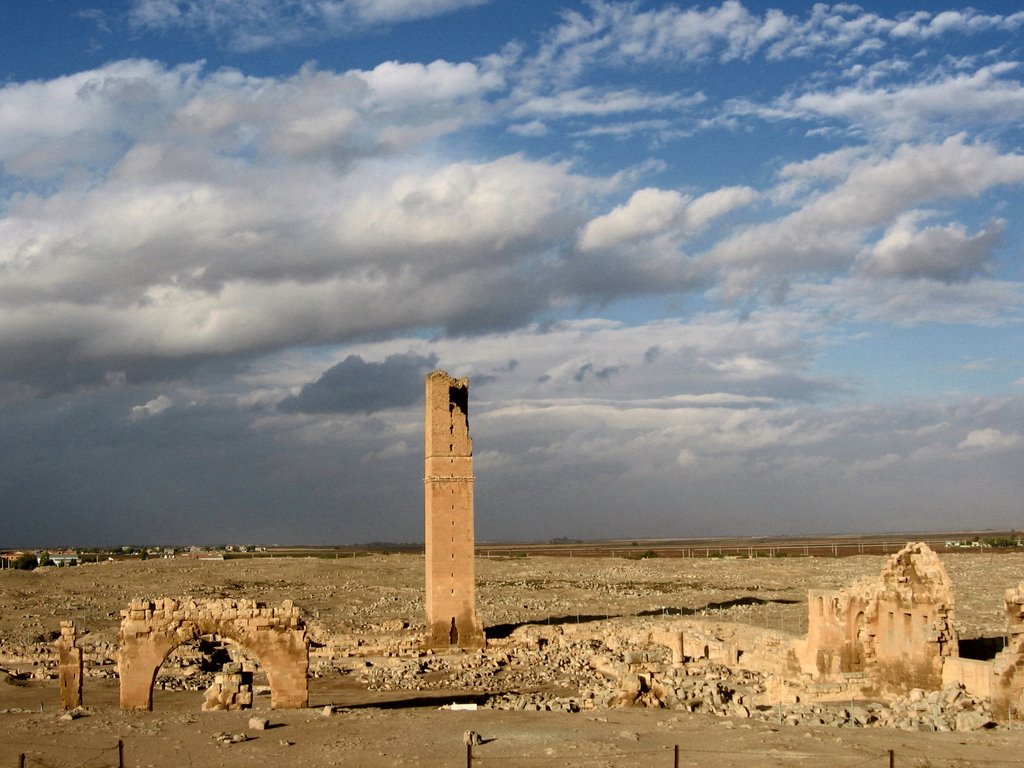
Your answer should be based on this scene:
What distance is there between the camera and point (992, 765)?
1348 cm

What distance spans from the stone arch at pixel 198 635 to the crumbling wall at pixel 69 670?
59.1 inches

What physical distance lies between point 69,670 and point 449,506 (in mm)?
14970

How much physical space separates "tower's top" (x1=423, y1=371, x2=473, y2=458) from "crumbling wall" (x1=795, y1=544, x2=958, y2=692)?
47.1 feet

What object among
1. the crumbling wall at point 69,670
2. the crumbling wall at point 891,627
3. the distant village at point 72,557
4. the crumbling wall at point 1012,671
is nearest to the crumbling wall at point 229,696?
the crumbling wall at point 69,670

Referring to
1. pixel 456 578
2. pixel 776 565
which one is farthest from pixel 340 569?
pixel 456 578

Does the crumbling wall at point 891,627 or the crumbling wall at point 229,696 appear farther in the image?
the crumbling wall at point 229,696

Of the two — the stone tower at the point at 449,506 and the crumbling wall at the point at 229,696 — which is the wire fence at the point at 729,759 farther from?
the stone tower at the point at 449,506

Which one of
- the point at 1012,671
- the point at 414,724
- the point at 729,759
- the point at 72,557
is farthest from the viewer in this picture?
the point at 72,557

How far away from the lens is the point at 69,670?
2014 cm

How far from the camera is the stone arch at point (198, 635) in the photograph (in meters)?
19.2

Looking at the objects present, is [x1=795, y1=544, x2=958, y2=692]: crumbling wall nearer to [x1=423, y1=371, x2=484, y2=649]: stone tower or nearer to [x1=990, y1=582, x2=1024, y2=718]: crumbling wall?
[x1=990, y1=582, x2=1024, y2=718]: crumbling wall

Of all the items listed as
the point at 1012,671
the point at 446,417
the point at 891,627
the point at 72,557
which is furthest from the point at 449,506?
the point at 72,557

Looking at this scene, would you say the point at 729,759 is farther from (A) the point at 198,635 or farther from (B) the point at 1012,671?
(A) the point at 198,635

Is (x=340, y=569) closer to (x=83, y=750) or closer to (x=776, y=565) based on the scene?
(x=776, y=565)
